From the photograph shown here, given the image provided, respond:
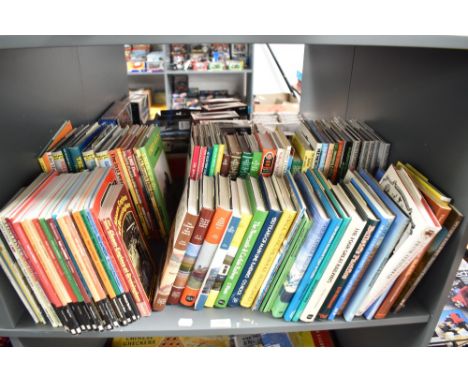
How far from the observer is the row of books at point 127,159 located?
820 mm

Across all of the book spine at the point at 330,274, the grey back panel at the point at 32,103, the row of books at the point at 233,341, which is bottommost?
the row of books at the point at 233,341

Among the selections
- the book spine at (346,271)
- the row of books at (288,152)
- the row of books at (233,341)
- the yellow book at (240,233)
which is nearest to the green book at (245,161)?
the row of books at (288,152)

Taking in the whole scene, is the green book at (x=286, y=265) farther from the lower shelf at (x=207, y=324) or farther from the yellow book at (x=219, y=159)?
the yellow book at (x=219, y=159)

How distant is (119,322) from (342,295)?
495 millimetres

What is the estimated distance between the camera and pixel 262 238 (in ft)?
2.26

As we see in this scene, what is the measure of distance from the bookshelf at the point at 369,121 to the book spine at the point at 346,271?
0.04m

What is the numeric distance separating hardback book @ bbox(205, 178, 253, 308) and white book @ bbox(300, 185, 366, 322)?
0.63 feet

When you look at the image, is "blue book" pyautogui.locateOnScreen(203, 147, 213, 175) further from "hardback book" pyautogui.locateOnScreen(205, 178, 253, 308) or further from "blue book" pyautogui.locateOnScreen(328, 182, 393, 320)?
"blue book" pyautogui.locateOnScreen(328, 182, 393, 320)

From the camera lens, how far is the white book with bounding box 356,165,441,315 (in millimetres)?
637

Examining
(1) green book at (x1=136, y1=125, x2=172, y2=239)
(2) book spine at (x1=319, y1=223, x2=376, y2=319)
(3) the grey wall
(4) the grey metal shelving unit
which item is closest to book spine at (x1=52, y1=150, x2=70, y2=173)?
(1) green book at (x1=136, y1=125, x2=172, y2=239)

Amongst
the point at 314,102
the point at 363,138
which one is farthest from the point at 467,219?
the point at 314,102

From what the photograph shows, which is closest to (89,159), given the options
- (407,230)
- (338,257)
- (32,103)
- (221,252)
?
(32,103)

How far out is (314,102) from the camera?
1397 millimetres
